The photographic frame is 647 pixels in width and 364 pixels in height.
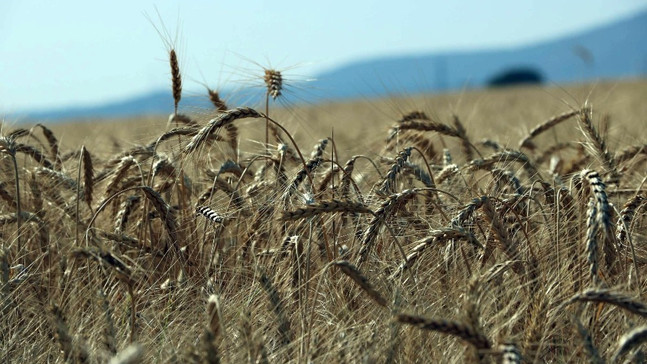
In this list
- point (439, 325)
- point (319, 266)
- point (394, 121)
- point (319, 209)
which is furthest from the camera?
point (394, 121)

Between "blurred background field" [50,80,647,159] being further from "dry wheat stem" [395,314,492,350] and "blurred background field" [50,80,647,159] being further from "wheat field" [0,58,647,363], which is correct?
"dry wheat stem" [395,314,492,350]

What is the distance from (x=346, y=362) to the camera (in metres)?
2.20

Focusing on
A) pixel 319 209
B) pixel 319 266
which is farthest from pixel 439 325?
pixel 319 266

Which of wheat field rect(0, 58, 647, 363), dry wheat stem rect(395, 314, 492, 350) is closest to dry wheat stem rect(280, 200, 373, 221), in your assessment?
wheat field rect(0, 58, 647, 363)

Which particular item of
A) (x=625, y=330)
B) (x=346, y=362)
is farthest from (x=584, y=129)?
(x=346, y=362)

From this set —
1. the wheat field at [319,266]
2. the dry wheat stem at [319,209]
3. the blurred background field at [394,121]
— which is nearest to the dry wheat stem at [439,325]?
the wheat field at [319,266]

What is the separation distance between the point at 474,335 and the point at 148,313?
1.45 meters

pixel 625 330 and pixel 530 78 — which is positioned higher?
pixel 625 330

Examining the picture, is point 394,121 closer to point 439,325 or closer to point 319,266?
point 319,266

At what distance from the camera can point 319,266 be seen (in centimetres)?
299

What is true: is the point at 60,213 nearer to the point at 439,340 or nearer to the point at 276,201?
the point at 276,201

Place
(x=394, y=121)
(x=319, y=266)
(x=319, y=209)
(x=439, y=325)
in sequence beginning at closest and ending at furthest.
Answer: (x=439, y=325), (x=319, y=209), (x=319, y=266), (x=394, y=121)

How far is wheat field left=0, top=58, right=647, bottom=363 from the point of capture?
222 centimetres

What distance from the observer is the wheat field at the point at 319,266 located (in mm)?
2217
